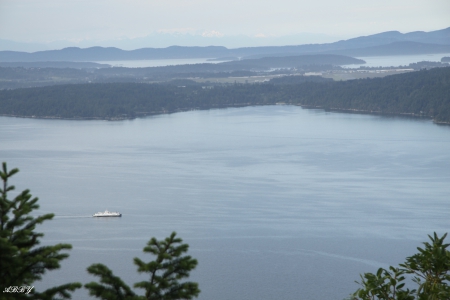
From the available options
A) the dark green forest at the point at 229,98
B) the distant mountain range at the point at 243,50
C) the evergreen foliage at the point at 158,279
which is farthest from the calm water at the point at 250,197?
the distant mountain range at the point at 243,50

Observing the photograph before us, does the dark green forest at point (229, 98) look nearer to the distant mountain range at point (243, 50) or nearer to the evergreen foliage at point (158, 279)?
the evergreen foliage at point (158, 279)

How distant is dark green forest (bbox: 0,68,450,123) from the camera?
3275cm

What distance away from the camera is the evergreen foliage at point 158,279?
286 centimetres

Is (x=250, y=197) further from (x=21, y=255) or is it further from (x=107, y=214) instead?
(x=21, y=255)

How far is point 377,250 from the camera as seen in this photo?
32.9ft

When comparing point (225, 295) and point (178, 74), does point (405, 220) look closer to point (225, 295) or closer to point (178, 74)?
point (225, 295)

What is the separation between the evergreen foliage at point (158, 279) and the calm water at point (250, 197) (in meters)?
5.34

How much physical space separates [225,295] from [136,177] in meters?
8.23

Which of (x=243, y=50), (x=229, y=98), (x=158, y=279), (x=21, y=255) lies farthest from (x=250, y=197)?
(x=243, y=50)

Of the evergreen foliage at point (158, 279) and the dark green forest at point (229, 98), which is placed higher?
the evergreen foliage at point (158, 279)

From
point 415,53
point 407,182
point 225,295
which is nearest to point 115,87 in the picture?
point 407,182

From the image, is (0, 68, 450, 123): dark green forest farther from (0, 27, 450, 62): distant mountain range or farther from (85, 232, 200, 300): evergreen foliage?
(0, 27, 450, 62): distant mountain range

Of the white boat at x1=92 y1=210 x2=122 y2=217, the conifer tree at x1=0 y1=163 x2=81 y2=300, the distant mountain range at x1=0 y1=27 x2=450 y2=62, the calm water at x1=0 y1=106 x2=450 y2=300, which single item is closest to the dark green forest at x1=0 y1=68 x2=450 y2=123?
the calm water at x1=0 y1=106 x2=450 y2=300

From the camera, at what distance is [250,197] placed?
13547 millimetres
